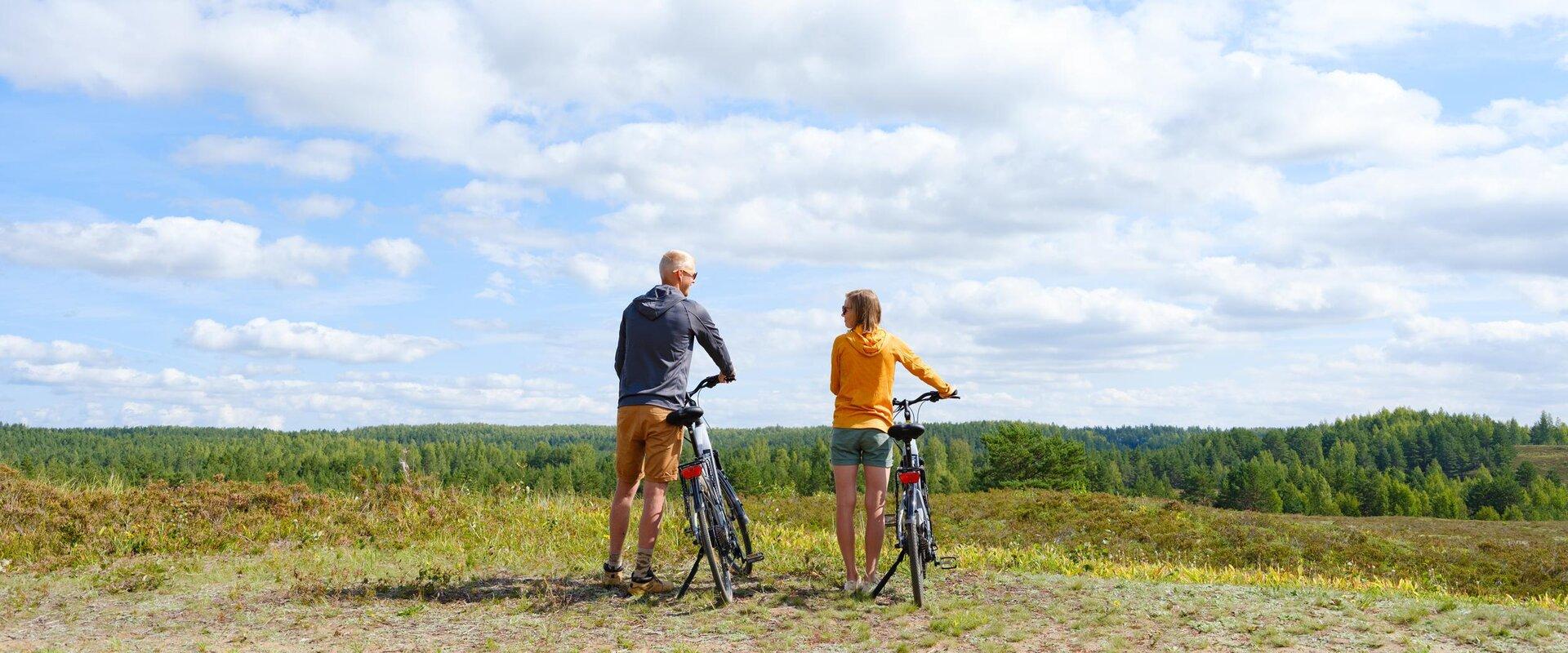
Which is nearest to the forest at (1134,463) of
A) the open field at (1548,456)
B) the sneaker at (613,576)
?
the open field at (1548,456)

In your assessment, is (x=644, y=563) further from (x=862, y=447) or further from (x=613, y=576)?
(x=862, y=447)

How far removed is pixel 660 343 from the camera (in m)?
7.56

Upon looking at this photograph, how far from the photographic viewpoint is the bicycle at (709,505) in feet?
25.1

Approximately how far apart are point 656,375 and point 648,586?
188 cm

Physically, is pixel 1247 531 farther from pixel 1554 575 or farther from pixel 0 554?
pixel 0 554

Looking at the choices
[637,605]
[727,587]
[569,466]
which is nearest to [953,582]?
[727,587]

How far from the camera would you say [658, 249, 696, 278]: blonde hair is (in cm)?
784

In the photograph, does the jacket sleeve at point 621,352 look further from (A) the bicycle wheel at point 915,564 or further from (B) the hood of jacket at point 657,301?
(A) the bicycle wheel at point 915,564

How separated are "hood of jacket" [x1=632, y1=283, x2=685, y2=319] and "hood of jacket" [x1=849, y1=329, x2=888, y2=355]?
145 cm

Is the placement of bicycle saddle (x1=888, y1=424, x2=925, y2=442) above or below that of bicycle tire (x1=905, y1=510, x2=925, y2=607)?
above

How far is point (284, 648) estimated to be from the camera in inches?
269

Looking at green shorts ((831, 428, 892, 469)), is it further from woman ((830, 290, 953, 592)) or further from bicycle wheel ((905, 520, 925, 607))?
bicycle wheel ((905, 520, 925, 607))

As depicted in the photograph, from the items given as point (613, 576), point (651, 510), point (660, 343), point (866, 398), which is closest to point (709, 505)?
point (651, 510)

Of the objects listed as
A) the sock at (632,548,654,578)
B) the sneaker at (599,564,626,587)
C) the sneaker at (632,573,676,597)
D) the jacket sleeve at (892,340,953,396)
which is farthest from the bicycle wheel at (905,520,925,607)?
the sneaker at (599,564,626,587)
